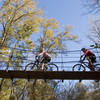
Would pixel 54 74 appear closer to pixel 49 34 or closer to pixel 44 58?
pixel 44 58

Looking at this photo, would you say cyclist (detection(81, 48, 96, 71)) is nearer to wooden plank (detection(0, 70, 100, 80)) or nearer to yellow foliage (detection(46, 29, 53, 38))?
wooden plank (detection(0, 70, 100, 80))

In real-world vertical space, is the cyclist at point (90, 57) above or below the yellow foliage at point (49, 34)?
below

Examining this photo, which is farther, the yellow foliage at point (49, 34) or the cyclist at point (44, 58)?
the yellow foliage at point (49, 34)

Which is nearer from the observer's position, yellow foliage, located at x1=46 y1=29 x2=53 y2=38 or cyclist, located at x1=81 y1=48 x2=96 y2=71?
cyclist, located at x1=81 y1=48 x2=96 y2=71

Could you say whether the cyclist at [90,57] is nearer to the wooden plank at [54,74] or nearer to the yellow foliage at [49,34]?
the wooden plank at [54,74]

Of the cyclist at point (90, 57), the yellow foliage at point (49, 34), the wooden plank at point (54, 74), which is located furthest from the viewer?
the yellow foliage at point (49, 34)

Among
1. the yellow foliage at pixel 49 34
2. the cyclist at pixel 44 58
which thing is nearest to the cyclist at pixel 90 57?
the cyclist at pixel 44 58

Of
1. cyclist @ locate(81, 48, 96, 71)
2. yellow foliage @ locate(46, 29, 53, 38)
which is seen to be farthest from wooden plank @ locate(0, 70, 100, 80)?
yellow foliage @ locate(46, 29, 53, 38)

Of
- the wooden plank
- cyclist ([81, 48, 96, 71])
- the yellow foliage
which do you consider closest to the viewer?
the wooden plank

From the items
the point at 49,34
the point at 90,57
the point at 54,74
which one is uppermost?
the point at 49,34

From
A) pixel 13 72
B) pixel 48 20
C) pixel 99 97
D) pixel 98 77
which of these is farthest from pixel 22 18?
pixel 99 97

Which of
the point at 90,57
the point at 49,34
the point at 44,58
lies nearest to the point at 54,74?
the point at 44,58

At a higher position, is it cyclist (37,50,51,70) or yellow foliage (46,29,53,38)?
yellow foliage (46,29,53,38)

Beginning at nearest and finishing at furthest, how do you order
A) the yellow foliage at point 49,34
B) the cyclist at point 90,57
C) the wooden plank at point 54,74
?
1. the wooden plank at point 54,74
2. the cyclist at point 90,57
3. the yellow foliage at point 49,34
